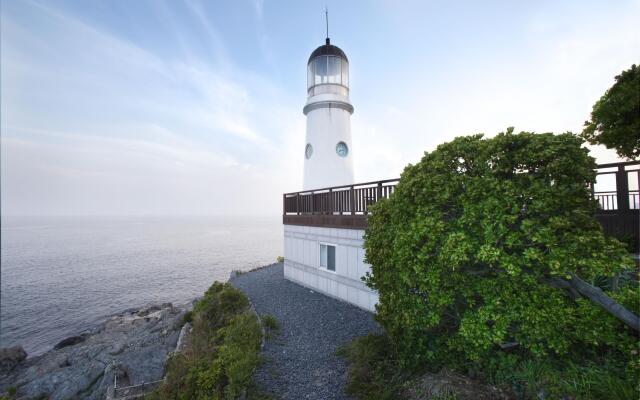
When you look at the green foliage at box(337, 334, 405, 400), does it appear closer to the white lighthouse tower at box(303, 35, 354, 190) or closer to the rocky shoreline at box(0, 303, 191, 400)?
the rocky shoreline at box(0, 303, 191, 400)

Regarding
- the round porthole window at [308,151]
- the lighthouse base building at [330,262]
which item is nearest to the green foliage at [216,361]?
the lighthouse base building at [330,262]

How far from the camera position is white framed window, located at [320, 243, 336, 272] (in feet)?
37.3

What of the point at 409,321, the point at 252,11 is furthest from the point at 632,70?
the point at 252,11

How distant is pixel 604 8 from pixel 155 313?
84.4ft

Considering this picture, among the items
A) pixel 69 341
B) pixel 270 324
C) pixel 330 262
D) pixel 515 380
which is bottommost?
pixel 69 341

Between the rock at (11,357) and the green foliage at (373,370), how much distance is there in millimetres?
18450

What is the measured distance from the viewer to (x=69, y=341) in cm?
1622

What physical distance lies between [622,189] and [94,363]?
18.8 m

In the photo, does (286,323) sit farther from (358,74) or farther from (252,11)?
(252,11)

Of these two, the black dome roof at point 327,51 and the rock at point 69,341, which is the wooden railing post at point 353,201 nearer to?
the black dome roof at point 327,51

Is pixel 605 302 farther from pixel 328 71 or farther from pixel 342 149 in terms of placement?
pixel 328 71

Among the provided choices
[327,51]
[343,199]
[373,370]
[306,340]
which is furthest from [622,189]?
[327,51]

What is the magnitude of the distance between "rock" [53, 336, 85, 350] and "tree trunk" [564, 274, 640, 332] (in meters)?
23.5

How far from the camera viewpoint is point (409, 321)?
5.10 metres
